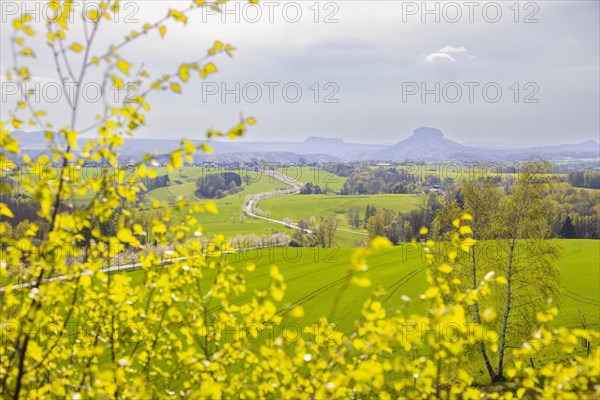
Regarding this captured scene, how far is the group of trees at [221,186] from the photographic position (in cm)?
17788

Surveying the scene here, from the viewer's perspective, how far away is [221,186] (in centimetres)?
18125

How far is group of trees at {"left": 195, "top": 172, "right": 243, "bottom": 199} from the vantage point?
584 ft

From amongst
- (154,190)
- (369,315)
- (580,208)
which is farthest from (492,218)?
(154,190)

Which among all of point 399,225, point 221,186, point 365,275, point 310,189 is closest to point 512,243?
point 365,275

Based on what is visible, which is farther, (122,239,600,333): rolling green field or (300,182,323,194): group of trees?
(300,182,323,194): group of trees

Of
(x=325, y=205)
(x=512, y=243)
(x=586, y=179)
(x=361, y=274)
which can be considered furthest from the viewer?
(x=586, y=179)

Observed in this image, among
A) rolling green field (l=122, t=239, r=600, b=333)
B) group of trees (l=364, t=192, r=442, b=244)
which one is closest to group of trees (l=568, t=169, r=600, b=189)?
group of trees (l=364, t=192, r=442, b=244)

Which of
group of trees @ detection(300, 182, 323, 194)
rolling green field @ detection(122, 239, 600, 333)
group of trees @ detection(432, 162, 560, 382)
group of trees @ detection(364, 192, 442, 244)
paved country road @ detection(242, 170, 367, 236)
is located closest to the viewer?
group of trees @ detection(432, 162, 560, 382)

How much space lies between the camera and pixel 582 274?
52.8 meters

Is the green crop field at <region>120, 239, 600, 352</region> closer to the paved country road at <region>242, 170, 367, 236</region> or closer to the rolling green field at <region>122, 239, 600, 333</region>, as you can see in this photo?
the rolling green field at <region>122, 239, 600, 333</region>

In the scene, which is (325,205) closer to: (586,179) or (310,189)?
(310,189)

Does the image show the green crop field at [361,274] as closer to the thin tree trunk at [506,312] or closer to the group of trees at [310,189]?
the thin tree trunk at [506,312]

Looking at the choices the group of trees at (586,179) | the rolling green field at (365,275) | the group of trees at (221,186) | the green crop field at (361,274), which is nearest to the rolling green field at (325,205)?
→ the group of trees at (221,186)

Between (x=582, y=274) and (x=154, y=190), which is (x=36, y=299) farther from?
(x=154, y=190)
